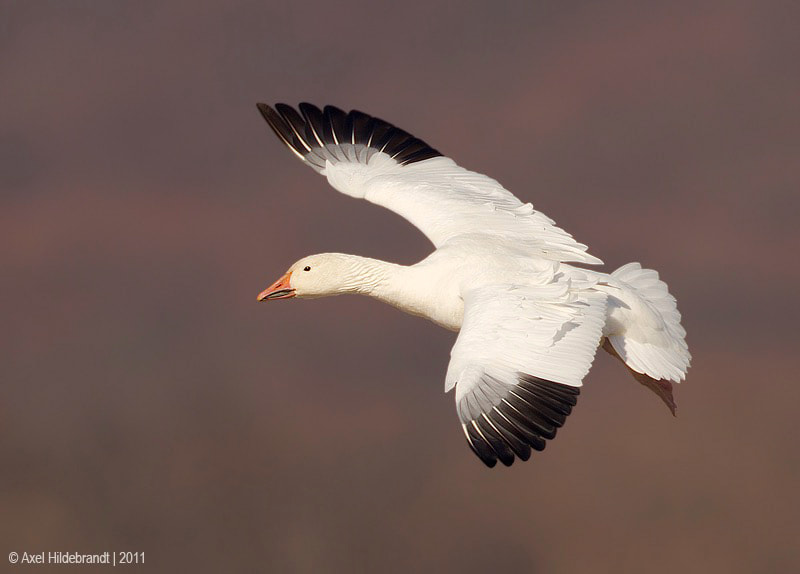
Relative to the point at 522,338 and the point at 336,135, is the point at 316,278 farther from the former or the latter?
the point at 336,135

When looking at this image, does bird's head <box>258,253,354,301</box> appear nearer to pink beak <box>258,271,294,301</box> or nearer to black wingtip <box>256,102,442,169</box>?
pink beak <box>258,271,294,301</box>

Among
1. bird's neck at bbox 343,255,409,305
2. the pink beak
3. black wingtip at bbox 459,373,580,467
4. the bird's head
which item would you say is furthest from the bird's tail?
the pink beak

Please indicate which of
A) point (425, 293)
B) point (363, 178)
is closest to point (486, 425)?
point (425, 293)

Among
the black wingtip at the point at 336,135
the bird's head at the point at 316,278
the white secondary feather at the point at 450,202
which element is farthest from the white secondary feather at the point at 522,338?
the black wingtip at the point at 336,135

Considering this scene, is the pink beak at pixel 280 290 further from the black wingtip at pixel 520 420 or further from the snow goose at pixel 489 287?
the black wingtip at pixel 520 420

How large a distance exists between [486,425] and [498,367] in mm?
425

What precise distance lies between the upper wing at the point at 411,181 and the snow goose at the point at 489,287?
1cm

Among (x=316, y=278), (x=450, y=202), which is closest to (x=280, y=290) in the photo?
(x=316, y=278)

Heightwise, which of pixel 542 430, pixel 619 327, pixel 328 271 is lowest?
pixel 542 430

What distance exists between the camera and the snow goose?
791 cm

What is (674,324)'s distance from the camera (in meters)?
10.2

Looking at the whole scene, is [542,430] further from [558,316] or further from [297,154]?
[297,154]

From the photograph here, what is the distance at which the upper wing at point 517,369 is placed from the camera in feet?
25.5

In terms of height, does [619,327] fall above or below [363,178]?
below
